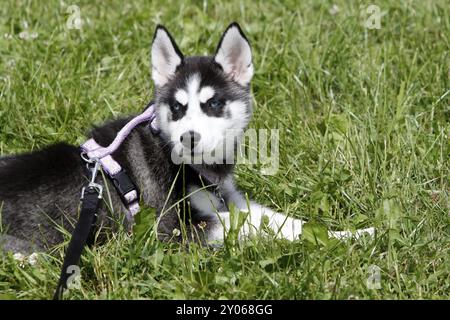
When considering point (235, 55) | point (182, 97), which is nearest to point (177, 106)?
point (182, 97)

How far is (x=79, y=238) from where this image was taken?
3.39 meters

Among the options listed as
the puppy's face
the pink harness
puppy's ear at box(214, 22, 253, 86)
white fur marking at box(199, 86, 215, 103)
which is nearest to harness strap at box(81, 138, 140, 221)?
the pink harness

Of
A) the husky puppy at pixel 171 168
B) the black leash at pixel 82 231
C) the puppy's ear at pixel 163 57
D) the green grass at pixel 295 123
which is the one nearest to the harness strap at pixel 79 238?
the black leash at pixel 82 231

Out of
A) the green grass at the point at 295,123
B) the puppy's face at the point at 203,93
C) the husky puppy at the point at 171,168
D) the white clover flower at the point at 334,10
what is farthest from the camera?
the white clover flower at the point at 334,10

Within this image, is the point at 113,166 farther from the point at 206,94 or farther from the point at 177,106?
the point at 206,94

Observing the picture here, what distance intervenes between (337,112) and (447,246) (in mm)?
1792

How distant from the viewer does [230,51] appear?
4.26 m

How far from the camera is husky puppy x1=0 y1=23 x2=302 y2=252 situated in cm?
382

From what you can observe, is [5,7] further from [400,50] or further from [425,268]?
[425,268]

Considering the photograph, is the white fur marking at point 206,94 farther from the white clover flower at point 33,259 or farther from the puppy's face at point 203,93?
the white clover flower at point 33,259

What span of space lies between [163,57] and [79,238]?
139 cm

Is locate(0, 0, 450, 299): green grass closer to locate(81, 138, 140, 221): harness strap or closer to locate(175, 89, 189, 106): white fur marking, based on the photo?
locate(81, 138, 140, 221): harness strap

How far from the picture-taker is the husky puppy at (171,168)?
150 inches
